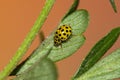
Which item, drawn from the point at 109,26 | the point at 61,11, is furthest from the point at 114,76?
the point at 109,26

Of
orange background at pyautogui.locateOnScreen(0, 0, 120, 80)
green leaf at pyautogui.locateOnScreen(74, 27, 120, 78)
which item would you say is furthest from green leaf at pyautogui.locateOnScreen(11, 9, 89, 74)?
orange background at pyautogui.locateOnScreen(0, 0, 120, 80)

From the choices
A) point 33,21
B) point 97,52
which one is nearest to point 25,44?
point 97,52

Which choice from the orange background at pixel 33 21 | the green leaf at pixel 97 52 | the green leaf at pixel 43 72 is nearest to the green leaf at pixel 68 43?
the green leaf at pixel 97 52

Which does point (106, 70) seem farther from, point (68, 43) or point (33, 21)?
point (33, 21)

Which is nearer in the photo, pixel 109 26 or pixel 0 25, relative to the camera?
pixel 0 25

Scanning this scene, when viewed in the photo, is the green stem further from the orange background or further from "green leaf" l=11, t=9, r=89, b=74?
the orange background

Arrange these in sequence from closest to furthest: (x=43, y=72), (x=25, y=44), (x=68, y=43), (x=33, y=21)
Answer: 1. (x=43, y=72)
2. (x=25, y=44)
3. (x=68, y=43)
4. (x=33, y=21)

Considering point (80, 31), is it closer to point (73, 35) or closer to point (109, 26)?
point (73, 35)
